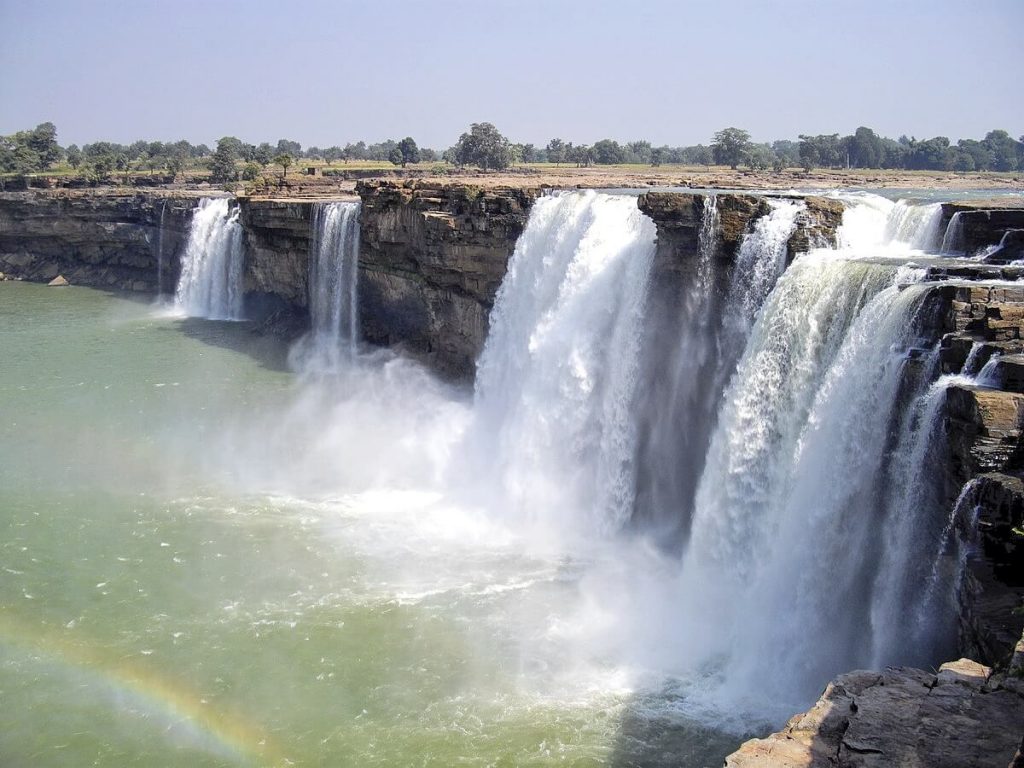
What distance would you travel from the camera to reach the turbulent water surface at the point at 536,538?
11.4m

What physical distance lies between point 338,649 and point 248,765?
100 inches

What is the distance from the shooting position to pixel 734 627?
1312cm

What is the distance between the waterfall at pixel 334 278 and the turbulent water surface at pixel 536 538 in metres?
6.37

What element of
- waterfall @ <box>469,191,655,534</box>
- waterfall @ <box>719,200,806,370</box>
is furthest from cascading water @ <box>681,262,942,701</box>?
waterfall @ <box>469,191,655,534</box>

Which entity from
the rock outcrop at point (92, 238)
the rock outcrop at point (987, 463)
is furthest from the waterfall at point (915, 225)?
the rock outcrop at point (92, 238)

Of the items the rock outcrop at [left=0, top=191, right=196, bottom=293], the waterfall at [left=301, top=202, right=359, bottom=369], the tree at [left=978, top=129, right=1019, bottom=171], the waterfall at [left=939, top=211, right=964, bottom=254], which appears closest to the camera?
the waterfall at [left=939, top=211, right=964, bottom=254]

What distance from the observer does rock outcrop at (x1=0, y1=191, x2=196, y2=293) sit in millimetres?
42188

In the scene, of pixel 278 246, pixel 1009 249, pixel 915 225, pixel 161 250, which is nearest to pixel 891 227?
pixel 915 225

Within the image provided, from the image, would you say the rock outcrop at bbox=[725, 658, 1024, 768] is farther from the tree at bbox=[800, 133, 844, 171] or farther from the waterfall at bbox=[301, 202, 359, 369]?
the tree at bbox=[800, 133, 844, 171]

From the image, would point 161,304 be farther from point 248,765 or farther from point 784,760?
point 784,760

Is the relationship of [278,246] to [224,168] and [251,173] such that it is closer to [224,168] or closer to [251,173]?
[251,173]

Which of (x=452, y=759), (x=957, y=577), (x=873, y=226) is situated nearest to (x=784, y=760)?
(x=957, y=577)

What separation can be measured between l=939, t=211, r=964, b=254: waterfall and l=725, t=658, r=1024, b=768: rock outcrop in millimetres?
8908

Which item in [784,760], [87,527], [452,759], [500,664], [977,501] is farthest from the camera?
[87,527]
